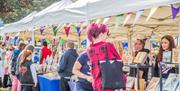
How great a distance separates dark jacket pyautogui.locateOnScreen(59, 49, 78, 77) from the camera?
9961 millimetres

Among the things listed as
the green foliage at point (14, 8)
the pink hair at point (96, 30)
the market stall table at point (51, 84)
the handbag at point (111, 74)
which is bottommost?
the market stall table at point (51, 84)

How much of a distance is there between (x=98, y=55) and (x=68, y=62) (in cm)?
420

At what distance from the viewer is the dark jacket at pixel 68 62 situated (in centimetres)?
996

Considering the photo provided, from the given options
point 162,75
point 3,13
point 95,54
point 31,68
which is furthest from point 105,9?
point 3,13

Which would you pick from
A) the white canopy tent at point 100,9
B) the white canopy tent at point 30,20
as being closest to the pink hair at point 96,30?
the white canopy tent at point 100,9

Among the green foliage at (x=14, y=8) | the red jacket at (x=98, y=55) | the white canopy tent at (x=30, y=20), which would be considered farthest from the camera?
the green foliage at (x=14, y=8)

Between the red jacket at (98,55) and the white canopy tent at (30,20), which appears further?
the white canopy tent at (30,20)

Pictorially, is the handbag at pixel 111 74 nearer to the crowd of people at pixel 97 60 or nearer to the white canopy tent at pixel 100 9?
the crowd of people at pixel 97 60

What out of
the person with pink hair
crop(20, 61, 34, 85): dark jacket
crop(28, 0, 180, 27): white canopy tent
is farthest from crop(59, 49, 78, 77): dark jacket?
the person with pink hair

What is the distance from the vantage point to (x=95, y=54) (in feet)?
19.3

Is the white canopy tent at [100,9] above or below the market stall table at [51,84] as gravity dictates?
above

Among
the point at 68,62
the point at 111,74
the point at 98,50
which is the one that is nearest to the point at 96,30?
the point at 98,50

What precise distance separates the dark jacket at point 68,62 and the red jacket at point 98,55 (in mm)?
4024

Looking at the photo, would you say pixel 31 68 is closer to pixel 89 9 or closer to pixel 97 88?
pixel 89 9
